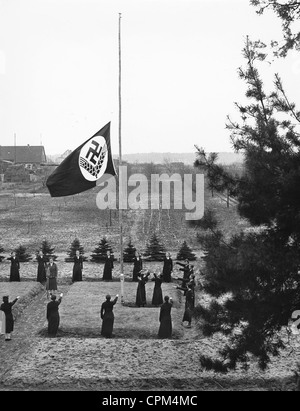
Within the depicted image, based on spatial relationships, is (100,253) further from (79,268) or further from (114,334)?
→ (114,334)

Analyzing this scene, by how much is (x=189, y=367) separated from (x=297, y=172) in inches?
255

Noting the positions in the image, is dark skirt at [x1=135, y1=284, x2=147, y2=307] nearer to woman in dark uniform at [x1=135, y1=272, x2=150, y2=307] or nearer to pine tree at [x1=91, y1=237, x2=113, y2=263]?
woman in dark uniform at [x1=135, y1=272, x2=150, y2=307]

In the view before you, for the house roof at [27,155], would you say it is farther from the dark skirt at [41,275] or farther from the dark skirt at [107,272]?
the dark skirt at [107,272]

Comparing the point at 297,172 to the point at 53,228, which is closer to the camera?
the point at 297,172

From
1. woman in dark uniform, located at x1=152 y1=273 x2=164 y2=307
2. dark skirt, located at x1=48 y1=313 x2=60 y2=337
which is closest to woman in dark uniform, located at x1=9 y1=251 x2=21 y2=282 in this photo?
woman in dark uniform, located at x1=152 y1=273 x2=164 y2=307

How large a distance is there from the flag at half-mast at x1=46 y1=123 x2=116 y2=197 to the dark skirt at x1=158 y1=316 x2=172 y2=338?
4.75 meters

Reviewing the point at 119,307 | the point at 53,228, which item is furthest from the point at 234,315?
the point at 53,228

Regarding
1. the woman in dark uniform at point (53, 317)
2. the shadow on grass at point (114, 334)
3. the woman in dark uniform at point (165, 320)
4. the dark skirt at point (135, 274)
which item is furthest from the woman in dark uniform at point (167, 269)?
the woman in dark uniform at point (53, 317)

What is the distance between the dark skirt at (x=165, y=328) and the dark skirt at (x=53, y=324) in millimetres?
3288

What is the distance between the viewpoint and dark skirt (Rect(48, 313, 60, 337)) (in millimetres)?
13828

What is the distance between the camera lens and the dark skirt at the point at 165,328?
13.6m

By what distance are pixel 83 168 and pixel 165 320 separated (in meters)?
5.34

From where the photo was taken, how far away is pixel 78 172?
13172 mm
